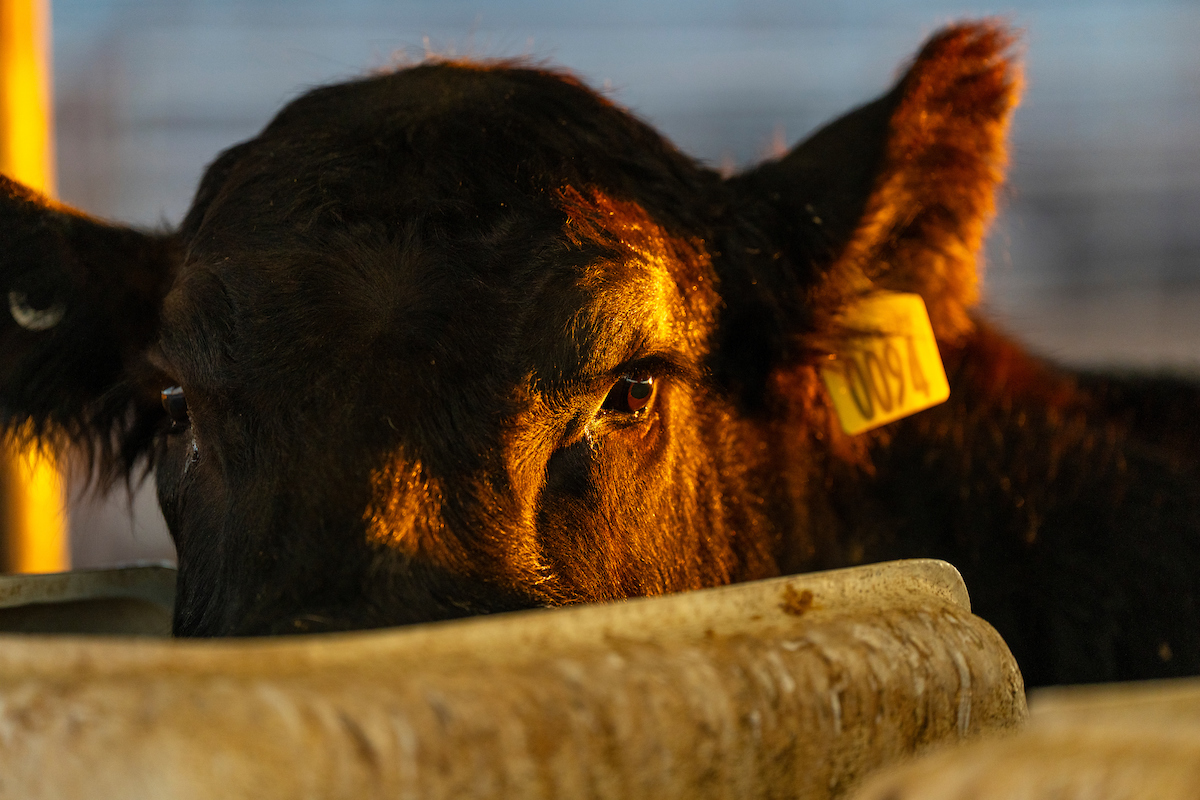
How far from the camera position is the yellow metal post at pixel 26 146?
398 cm

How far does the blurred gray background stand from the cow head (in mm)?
12012

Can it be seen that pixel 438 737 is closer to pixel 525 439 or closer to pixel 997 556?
pixel 525 439

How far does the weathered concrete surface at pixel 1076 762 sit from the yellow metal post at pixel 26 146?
3.68m

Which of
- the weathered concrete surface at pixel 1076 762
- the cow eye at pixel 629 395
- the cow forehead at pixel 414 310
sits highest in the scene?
the cow forehead at pixel 414 310

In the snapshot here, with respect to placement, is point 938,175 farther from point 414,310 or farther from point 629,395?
point 414,310

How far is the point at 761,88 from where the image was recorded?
19.2 metres

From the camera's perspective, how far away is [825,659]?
1.13 meters

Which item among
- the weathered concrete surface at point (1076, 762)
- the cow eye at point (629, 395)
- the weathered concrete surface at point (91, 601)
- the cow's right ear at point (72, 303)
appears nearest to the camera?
the weathered concrete surface at point (1076, 762)

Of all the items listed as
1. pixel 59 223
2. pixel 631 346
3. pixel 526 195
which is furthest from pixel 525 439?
pixel 59 223

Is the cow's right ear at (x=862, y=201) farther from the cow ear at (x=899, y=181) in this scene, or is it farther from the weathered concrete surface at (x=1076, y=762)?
the weathered concrete surface at (x=1076, y=762)

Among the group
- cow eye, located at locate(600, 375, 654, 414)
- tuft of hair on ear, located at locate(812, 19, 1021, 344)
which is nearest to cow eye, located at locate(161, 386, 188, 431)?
cow eye, located at locate(600, 375, 654, 414)

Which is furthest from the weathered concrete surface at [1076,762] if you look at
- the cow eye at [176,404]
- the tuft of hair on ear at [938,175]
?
the tuft of hair on ear at [938,175]

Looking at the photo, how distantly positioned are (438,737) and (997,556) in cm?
231

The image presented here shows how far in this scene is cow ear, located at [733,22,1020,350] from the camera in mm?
2725
